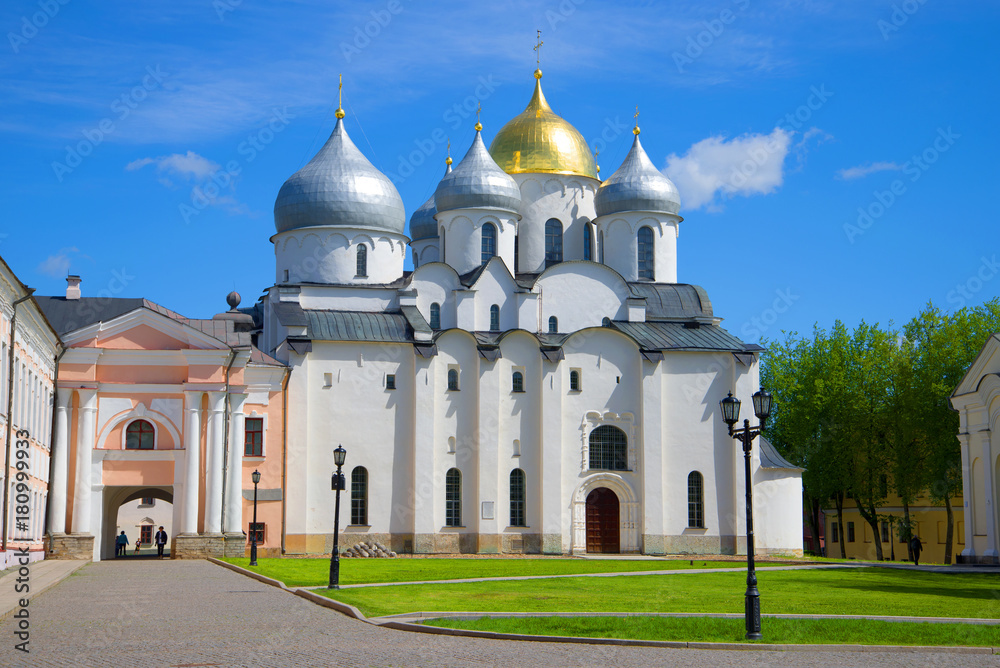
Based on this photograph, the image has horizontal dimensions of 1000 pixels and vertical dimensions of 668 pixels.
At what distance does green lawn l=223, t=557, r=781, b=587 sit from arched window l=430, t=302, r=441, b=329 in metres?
11.9

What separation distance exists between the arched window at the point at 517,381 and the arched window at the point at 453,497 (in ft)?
12.9

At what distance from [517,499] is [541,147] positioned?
1629cm

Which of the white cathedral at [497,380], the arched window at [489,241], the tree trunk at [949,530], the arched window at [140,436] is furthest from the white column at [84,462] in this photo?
the tree trunk at [949,530]

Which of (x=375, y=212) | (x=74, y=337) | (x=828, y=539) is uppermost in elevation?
(x=375, y=212)

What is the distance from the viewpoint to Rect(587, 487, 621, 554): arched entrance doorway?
47.2 meters

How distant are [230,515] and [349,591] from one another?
19.4 m

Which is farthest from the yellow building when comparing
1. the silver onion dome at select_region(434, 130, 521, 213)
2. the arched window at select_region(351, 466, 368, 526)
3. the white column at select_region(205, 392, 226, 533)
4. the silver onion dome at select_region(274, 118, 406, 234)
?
the white column at select_region(205, 392, 226, 533)

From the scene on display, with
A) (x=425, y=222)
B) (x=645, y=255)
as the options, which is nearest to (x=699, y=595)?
(x=645, y=255)

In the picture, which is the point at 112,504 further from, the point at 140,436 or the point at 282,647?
the point at 282,647

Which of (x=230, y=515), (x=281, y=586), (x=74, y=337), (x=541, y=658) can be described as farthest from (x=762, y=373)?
(x=541, y=658)

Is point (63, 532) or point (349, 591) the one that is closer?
point (349, 591)

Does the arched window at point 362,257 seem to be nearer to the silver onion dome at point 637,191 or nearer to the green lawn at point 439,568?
the silver onion dome at point 637,191

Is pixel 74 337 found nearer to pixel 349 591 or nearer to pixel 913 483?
pixel 349 591

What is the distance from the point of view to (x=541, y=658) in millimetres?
13594
